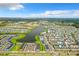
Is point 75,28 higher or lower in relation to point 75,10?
lower

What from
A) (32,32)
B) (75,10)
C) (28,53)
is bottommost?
(28,53)

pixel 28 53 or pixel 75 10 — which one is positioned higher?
pixel 75 10

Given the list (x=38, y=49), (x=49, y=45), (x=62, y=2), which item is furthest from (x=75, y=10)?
(x=38, y=49)

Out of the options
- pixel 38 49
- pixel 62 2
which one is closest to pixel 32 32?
pixel 38 49

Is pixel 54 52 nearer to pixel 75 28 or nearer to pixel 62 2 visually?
pixel 75 28

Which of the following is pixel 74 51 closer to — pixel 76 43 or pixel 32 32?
Result: pixel 76 43

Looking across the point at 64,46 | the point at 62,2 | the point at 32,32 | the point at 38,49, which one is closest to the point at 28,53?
the point at 38,49

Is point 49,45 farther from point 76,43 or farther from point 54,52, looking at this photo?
point 76,43

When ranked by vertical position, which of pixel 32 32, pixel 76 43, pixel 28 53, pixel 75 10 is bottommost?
pixel 28 53
